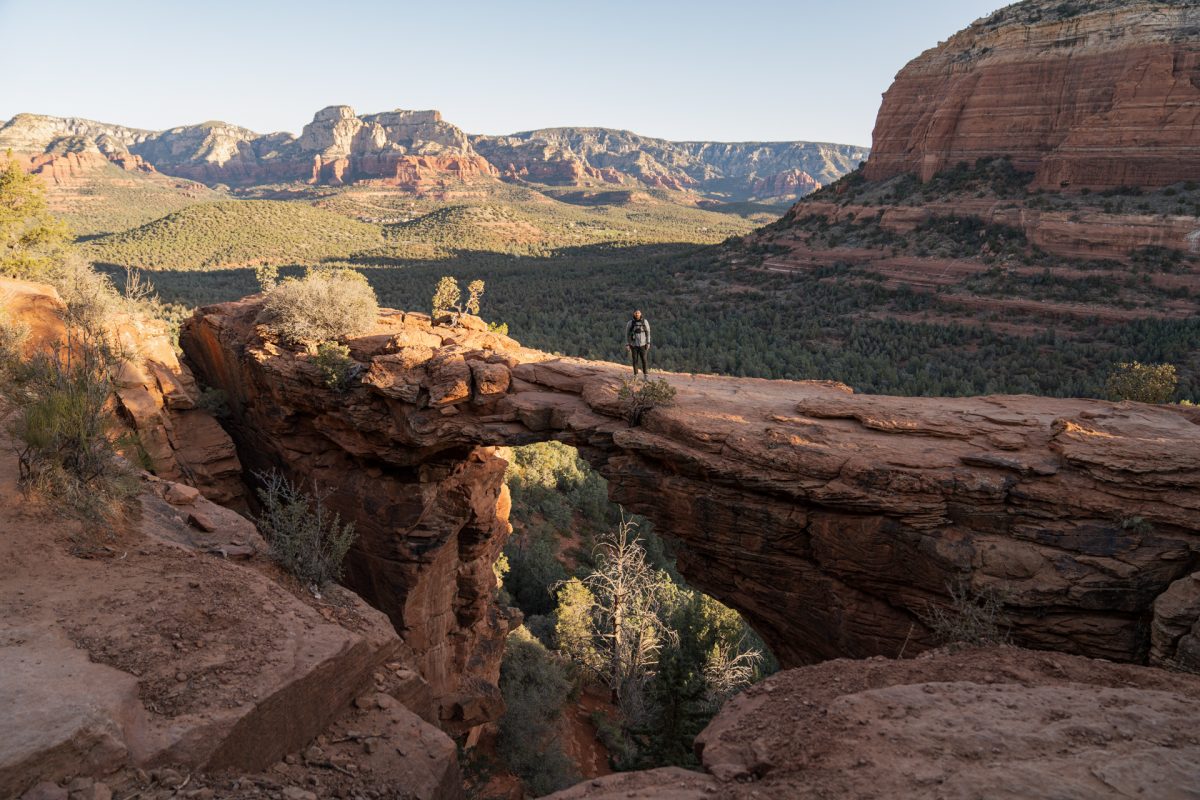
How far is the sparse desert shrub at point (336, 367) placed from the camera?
45.0 feet

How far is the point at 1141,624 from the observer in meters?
7.82

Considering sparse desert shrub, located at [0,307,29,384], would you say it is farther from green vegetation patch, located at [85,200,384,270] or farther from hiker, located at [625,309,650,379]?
green vegetation patch, located at [85,200,384,270]

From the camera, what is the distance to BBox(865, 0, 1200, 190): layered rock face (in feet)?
144

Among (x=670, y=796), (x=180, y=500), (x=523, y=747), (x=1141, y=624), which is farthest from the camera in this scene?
(x=523, y=747)

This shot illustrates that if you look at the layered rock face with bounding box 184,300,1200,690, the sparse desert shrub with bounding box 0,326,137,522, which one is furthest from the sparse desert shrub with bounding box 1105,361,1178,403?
the sparse desert shrub with bounding box 0,326,137,522

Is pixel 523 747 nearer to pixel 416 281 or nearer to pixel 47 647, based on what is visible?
pixel 47 647

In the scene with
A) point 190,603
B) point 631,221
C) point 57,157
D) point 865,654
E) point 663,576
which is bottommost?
point 663,576

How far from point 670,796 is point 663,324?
1662 inches

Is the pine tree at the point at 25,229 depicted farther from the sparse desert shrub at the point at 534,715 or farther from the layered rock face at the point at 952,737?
the layered rock face at the point at 952,737

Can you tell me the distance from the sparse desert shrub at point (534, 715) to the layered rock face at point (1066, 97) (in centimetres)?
5048

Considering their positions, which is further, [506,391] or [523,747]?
[523,747]

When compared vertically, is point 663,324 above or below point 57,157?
below

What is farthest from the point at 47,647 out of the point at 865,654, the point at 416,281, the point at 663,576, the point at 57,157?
the point at 57,157

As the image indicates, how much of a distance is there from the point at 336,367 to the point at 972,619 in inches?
474
